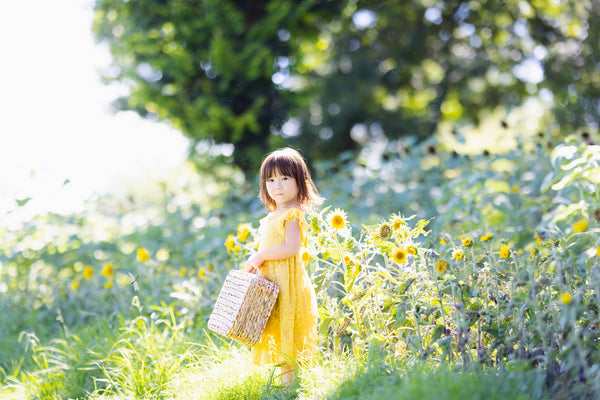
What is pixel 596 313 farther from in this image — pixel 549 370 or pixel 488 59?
pixel 488 59

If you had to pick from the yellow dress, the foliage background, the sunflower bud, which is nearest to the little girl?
the yellow dress

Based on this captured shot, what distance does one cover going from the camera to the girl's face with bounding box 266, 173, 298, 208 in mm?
2689

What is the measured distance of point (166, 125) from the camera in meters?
7.61

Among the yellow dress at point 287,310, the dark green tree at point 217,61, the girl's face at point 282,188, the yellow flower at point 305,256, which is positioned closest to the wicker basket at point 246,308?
the yellow dress at point 287,310

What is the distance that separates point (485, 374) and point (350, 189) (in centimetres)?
397

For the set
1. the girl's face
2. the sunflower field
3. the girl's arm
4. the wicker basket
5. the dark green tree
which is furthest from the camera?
the dark green tree

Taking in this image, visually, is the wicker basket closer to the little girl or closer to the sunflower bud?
the little girl

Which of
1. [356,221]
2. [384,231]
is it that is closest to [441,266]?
[384,231]

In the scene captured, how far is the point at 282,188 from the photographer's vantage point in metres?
2.69

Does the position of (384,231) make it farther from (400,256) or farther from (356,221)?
(356,221)

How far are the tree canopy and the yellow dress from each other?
438 cm

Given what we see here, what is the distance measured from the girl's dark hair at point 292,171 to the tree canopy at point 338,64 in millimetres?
4195

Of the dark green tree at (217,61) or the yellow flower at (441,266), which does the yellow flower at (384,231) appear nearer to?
the yellow flower at (441,266)

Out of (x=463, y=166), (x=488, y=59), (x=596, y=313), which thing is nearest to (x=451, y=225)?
(x=463, y=166)
